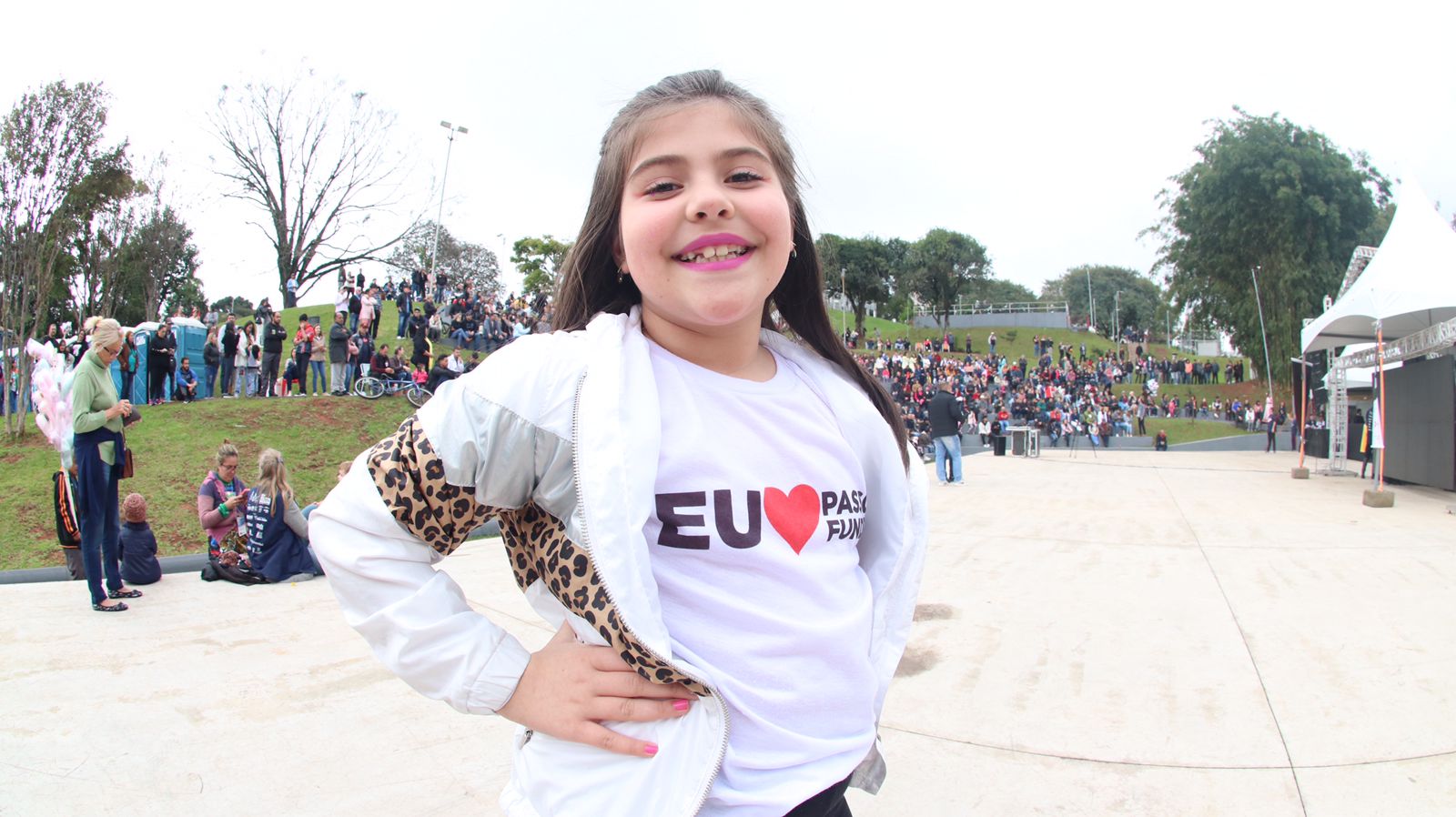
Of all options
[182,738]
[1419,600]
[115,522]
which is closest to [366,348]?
[115,522]

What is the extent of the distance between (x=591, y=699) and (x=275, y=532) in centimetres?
539

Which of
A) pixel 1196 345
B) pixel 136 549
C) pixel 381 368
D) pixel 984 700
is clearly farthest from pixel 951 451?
pixel 1196 345

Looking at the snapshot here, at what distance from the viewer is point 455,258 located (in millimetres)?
49094

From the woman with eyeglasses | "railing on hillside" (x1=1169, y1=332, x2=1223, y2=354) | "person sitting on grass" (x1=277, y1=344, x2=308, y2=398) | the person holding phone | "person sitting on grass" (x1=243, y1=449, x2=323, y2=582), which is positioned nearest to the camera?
the woman with eyeglasses

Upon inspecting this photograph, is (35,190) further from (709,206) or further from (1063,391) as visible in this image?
(1063,391)

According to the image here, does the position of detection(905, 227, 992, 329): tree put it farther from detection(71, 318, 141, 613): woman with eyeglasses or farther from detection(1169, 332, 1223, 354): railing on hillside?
detection(71, 318, 141, 613): woman with eyeglasses

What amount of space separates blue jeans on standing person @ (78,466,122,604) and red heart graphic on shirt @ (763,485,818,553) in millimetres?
4672

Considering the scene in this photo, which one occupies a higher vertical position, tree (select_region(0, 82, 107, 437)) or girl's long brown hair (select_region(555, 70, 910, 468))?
tree (select_region(0, 82, 107, 437))

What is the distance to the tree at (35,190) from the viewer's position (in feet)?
34.9

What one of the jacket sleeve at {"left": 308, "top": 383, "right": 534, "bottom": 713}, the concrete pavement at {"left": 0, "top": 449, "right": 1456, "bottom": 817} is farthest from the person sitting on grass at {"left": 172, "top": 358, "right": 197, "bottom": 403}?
the jacket sleeve at {"left": 308, "top": 383, "right": 534, "bottom": 713}

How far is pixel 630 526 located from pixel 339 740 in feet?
7.94

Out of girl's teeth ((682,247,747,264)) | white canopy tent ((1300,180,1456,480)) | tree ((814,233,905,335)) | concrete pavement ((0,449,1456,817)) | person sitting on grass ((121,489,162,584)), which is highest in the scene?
tree ((814,233,905,335))

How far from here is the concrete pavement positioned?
2512mm

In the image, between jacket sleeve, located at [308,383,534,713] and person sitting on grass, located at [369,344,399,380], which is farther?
person sitting on grass, located at [369,344,399,380]
